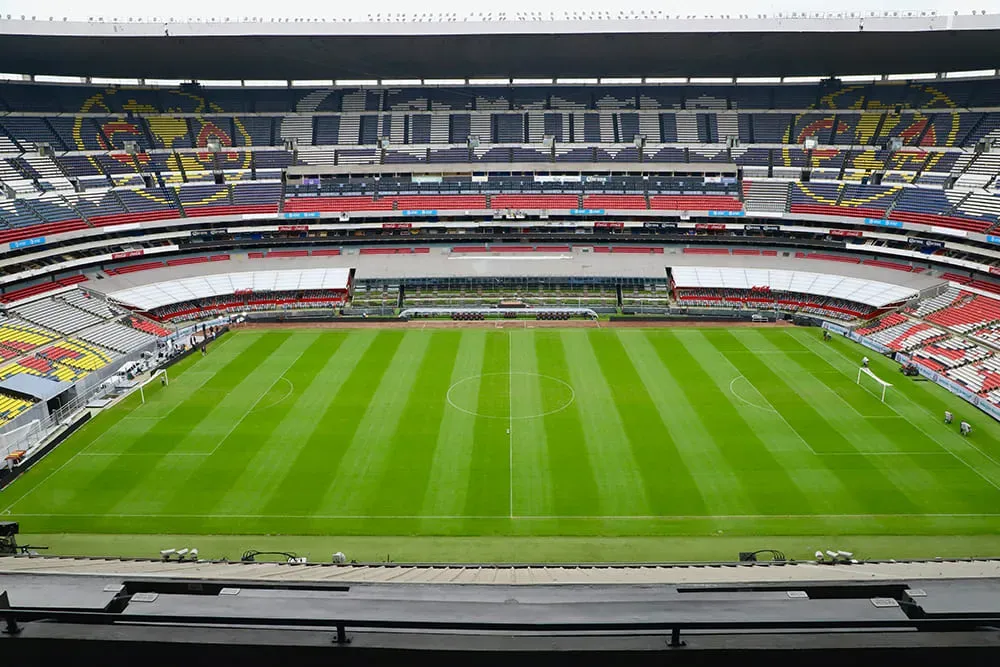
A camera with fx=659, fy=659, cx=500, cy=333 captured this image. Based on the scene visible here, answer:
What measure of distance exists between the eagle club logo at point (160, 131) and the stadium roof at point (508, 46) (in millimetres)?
3656

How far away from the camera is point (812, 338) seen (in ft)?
159

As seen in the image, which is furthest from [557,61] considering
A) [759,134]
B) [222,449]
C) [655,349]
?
[222,449]

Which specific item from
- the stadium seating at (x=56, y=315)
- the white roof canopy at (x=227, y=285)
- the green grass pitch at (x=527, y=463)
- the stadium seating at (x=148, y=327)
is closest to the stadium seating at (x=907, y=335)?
the green grass pitch at (x=527, y=463)

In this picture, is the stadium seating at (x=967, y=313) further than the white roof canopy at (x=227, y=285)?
No

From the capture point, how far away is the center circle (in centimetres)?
3500

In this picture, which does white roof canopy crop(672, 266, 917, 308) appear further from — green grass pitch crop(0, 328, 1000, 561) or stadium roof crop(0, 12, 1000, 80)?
stadium roof crop(0, 12, 1000, 80)

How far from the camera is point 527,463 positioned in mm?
29625

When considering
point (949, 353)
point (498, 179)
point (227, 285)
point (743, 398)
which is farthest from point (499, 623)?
point (498, 179)

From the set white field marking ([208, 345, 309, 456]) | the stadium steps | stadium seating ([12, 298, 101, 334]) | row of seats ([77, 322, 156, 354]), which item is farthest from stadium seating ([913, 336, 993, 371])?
stadium seating ([12, 298, 101, 334])

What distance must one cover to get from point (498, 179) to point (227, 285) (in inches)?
1102

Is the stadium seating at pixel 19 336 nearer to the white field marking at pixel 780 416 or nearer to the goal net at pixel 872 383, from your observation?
the white field marking at pixel 780 416

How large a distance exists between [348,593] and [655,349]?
41351 millimetres

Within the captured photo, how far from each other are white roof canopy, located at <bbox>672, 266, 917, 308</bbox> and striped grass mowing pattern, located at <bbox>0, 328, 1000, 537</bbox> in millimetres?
11355

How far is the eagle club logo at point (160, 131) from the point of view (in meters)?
62.7
